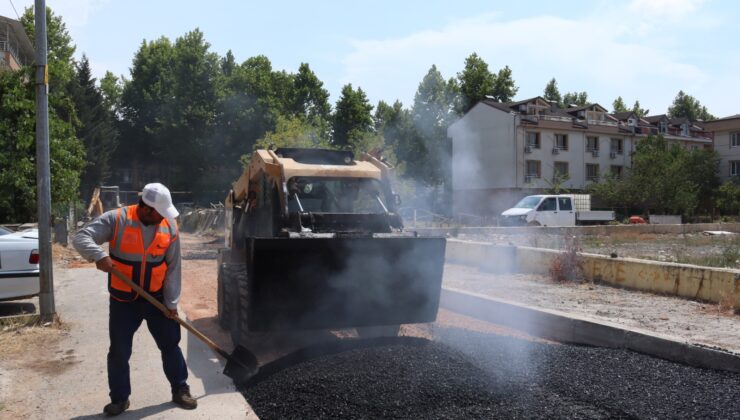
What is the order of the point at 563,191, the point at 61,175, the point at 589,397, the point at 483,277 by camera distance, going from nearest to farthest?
the point at 589,397, the point at 483,277, the point at 61,175, the point at 563,191

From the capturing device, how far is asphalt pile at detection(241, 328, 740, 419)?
14.1 feet

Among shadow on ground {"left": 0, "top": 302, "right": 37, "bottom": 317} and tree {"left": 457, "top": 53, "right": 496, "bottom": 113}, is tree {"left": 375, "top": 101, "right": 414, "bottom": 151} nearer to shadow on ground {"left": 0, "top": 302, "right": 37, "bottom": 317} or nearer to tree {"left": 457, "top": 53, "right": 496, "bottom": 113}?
tree {"left": 457, "top": 53, "right": 496, "bottom": 113}

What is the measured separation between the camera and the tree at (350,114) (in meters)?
53.9

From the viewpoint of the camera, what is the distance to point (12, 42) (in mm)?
29688

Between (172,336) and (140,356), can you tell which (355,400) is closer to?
(172,336)

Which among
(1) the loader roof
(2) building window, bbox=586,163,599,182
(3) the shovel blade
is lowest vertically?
(3) the shovel blade

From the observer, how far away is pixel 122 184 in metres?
60.2

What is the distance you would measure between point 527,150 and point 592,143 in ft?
24.3

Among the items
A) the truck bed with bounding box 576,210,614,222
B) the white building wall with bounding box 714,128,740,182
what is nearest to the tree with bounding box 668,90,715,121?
the white building wall with bounding box 714,128,740,182

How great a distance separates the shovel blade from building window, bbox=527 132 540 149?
41873 mm

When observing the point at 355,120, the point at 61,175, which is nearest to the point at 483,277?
the point at 61,175

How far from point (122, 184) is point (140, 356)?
59.0m

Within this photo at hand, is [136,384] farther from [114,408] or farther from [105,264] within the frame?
[105,264]

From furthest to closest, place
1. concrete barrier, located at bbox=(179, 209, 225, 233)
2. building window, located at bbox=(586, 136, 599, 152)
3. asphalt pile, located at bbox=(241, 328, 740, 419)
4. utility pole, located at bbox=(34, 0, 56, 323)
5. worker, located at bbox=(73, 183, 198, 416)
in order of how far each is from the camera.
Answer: building window, located at bbox=(586, 136, 599, 152), concrete barrier, located at bbox=(179, 209, 225, 233), utility pole, located at bbox=(34, 0, 56, 323), asphalt pile, located at bbox=(241, 328, 740, 419), worker, located at bbox=(73, 183, 198, 416)
